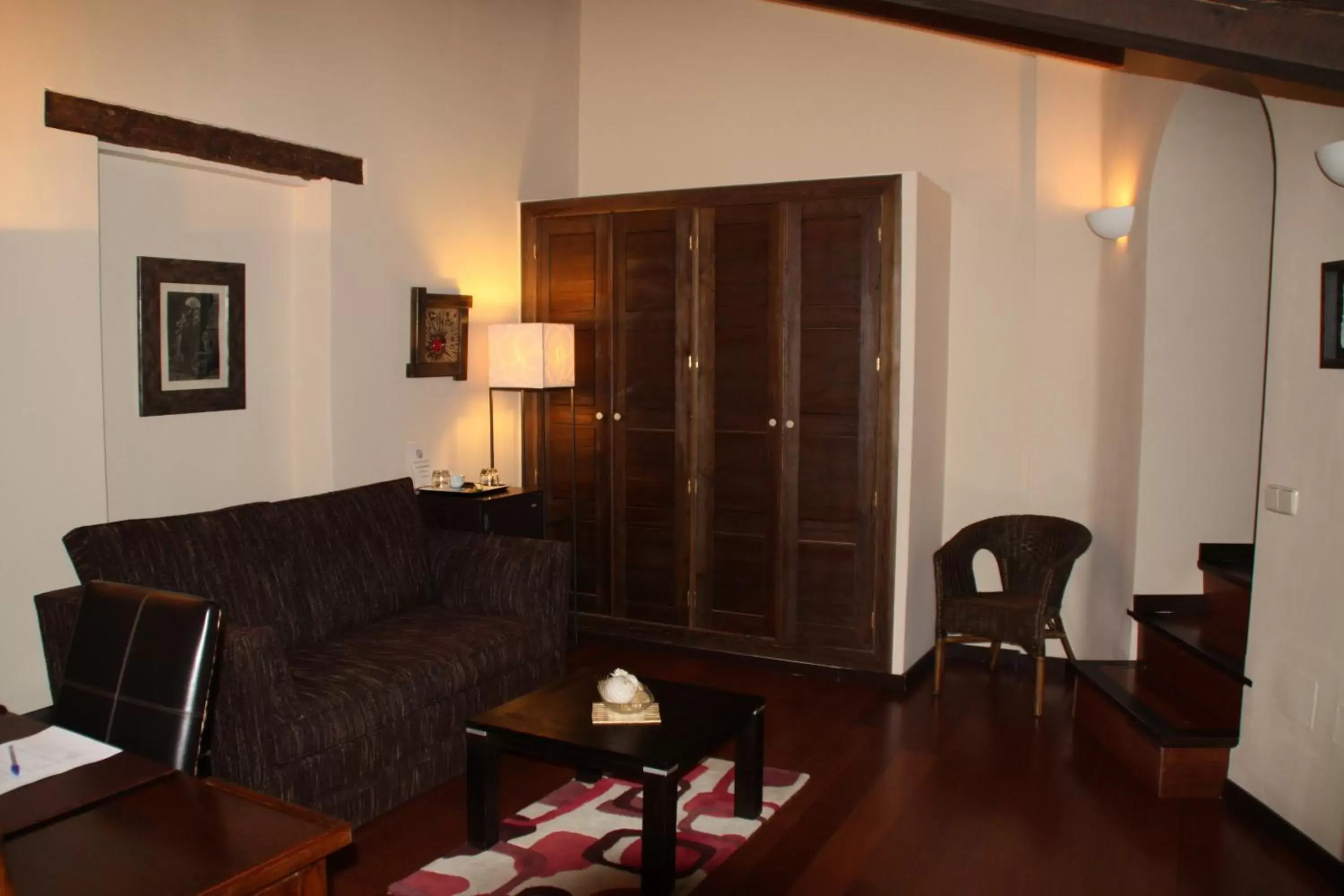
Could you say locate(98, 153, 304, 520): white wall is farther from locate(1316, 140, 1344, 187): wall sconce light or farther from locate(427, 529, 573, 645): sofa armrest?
locate(1316, 140, 1344, 187): wall sconce light

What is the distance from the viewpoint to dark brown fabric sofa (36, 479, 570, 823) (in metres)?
3.06

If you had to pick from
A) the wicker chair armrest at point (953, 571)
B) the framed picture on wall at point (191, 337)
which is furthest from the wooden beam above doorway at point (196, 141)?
the wicker chair armrest at point (953, 571)

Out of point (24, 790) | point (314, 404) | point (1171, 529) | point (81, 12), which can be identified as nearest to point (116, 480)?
point (314, 404)

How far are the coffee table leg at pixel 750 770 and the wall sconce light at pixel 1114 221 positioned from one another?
2.68 m

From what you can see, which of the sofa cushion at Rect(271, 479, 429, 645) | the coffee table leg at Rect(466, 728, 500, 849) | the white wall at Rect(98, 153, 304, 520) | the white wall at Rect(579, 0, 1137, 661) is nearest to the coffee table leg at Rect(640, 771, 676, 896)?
the coffee table leg at Rect(466, 728, 500, 849)

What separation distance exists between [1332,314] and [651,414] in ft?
9.62

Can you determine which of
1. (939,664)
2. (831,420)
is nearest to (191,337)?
(831,420)

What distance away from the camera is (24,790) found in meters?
1.75

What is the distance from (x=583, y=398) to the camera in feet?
17.9

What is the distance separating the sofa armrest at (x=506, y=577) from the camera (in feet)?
13.8

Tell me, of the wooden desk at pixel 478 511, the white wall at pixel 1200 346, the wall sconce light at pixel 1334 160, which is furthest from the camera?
the wooden desk at pixel 478 511

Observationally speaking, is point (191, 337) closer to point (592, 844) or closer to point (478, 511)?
point (478, 511)

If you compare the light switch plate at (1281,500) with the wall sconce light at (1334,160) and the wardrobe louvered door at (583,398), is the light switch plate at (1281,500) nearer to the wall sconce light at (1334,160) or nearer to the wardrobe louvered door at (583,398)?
the wall sconce light at (1334,160)

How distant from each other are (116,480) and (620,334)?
241 cm
